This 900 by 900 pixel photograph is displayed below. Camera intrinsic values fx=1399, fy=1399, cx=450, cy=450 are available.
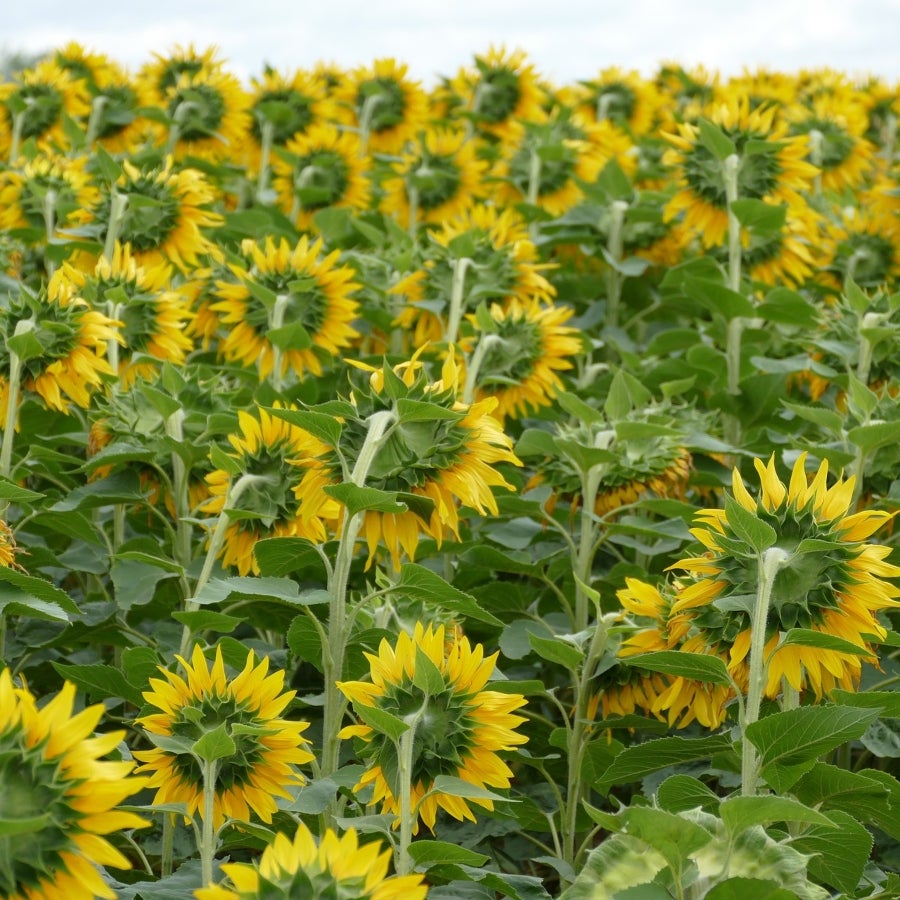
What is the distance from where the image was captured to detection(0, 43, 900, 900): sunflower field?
147cm

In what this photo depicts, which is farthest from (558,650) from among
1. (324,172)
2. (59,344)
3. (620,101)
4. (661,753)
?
(620,101)

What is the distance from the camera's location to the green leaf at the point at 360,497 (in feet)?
5.43

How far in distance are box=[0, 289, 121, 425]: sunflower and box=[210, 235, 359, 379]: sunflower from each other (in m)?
0.41

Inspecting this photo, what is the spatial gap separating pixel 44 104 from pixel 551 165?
1.55 metres

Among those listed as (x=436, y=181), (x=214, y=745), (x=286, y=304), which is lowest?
(x=214, y=745)

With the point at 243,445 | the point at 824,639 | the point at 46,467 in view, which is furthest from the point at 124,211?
the point at 824,639

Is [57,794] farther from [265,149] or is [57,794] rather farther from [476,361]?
A: [265,149]

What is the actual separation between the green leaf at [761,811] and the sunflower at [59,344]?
1.32 metres

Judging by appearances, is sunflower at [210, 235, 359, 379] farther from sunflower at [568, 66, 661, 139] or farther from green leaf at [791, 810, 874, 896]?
sunflower at [568, 66, 661, 139]

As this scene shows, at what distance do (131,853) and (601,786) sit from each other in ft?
2.14

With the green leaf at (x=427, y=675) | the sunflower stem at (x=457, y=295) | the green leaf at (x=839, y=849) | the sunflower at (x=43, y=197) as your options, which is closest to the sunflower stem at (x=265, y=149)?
the sunflower at (x=43, y=197)

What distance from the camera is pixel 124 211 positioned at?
287cm

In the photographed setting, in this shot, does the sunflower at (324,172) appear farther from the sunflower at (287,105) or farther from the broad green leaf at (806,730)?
the broad green leaf at (806,730)

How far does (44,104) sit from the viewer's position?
418cm
